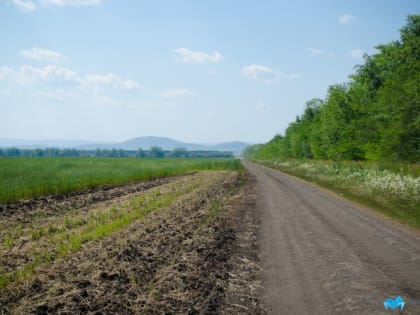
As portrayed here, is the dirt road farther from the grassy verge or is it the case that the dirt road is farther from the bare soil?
the grassy verge

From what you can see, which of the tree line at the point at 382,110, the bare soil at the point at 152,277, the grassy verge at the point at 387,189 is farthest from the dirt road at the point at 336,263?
the tree line at the point at 382,110

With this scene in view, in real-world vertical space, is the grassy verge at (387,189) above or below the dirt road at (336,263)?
above

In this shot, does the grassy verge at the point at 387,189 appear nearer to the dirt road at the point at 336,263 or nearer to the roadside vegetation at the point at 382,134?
the roadside vegetation at the point at 382,134

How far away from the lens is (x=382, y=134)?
21.9 meters

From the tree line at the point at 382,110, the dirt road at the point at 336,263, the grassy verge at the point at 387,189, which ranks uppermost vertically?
the tree line at the point at 382,110

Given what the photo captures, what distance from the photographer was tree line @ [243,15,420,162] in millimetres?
19734

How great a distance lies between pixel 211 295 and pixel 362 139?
2447 centimetres

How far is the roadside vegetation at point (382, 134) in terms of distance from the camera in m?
16.1

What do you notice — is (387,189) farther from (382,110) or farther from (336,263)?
(336,263)

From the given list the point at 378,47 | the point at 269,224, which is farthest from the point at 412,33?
the point at 269,224

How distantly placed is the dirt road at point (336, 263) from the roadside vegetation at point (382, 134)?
8.93 ft

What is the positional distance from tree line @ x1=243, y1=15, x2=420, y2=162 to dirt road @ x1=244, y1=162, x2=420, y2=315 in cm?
990

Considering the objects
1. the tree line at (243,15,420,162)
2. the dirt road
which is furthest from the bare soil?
the tree line at (243,15,420,162)

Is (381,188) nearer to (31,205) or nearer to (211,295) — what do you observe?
(211,295)
